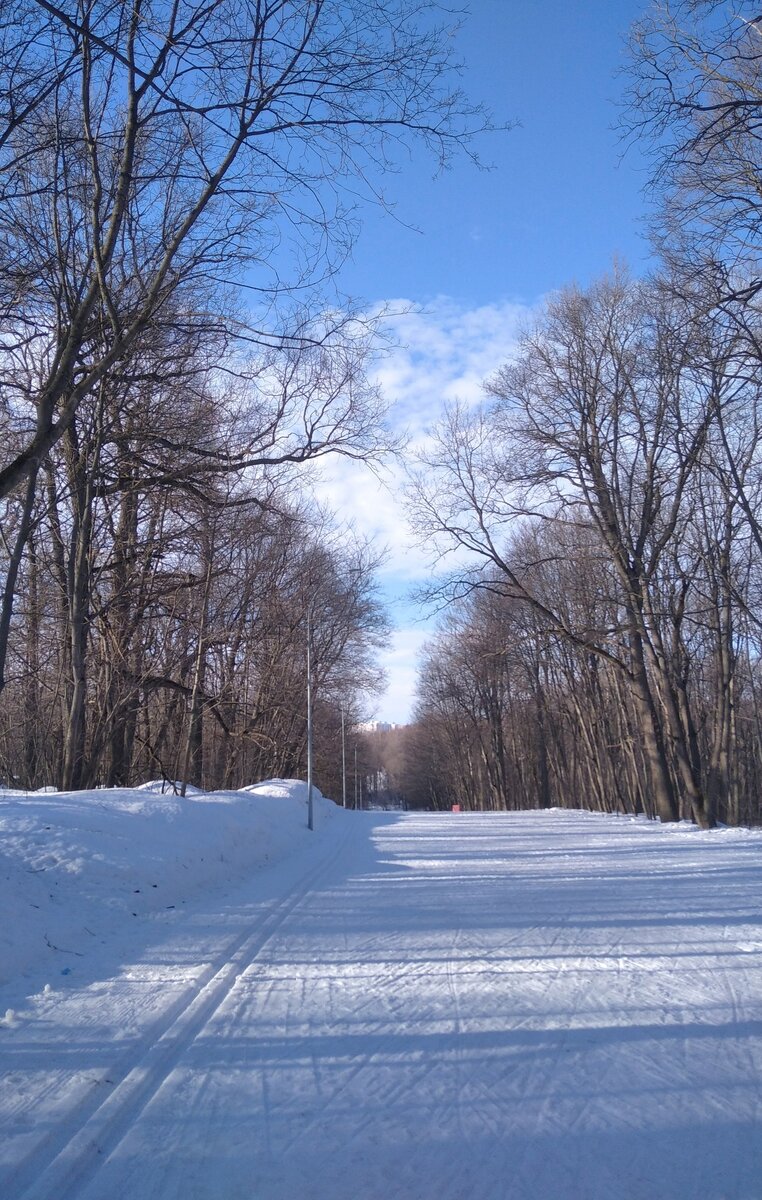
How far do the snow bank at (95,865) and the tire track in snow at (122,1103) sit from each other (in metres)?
1.22

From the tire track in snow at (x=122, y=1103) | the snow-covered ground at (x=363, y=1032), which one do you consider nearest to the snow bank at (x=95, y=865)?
the snow-covered ground at (x=363, y=1032)

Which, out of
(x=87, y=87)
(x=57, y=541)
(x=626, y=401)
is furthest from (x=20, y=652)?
(x=626, y=401)

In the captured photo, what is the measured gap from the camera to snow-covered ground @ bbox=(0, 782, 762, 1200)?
3590 millimetres

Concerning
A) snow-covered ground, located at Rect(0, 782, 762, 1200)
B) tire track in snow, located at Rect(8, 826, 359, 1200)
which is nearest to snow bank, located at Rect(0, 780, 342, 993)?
snow-covered ground, located at Rect(0, 782, 762, 1200)

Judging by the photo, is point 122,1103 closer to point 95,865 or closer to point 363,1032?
point 363,1032

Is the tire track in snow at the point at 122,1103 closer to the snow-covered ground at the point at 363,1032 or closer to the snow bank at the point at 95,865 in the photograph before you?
the snow-covered ground at the point at 363,1032

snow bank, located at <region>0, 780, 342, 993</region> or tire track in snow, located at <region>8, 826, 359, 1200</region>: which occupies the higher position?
snow bank, located at <region>0, 780, 342, 993</region>

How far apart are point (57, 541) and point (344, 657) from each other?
89.3ft

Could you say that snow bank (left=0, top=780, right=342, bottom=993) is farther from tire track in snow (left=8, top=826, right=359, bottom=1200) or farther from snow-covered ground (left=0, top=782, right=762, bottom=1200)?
tire track in snow (left=8, top=826, right=359, bottom=1200)

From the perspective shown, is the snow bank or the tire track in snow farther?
the snow bank

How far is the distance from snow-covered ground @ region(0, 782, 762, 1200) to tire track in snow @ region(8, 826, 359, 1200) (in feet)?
0.05

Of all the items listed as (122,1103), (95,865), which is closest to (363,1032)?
(122,1103)

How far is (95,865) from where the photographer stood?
9.11 meters

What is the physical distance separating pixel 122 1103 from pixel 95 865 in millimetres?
5218
